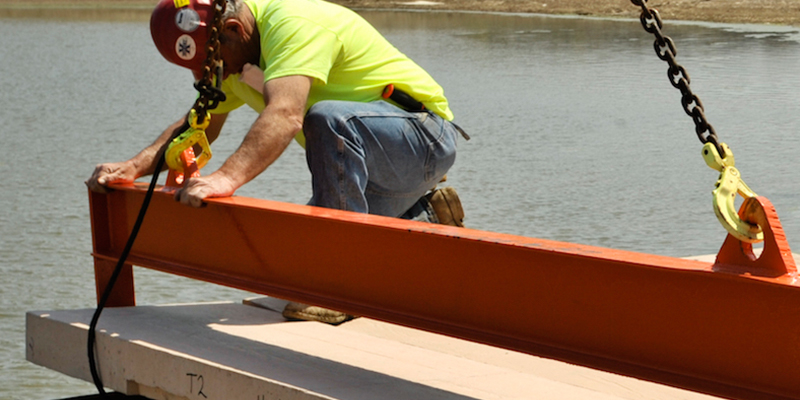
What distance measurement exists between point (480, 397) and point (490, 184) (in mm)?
5148

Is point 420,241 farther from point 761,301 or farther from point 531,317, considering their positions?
point 761,301

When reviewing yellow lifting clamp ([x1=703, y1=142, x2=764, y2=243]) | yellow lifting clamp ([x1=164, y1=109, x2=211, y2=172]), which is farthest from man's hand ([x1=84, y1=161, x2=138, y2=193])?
yellow lifting clamp ([x1=703, y1=142, x2=764, y2=243])

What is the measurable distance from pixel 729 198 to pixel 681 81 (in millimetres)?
361

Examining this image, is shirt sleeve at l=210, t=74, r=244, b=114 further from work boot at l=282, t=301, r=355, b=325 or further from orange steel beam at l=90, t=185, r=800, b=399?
work boot at l=282, t=301, r=355, b=325

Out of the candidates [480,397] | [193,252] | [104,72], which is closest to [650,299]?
[480,397]

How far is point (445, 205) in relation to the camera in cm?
431

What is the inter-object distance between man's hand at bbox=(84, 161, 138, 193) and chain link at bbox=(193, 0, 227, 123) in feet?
1.56

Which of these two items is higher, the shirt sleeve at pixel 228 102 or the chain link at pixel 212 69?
the chain link at pixel 212 69

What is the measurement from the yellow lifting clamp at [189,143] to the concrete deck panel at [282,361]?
59 cm

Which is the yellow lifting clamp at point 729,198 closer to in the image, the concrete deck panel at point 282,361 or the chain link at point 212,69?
the concrete deck panel at point 282,361

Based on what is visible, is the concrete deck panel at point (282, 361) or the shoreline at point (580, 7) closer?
the concrete deck panel at point (282, 361)

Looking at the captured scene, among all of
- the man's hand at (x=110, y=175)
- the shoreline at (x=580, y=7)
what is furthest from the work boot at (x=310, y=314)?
the shoreline at (x=580, y=7)

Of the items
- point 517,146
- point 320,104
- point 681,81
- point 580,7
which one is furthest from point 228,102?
point 580,7

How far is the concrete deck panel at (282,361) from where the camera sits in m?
3.12
